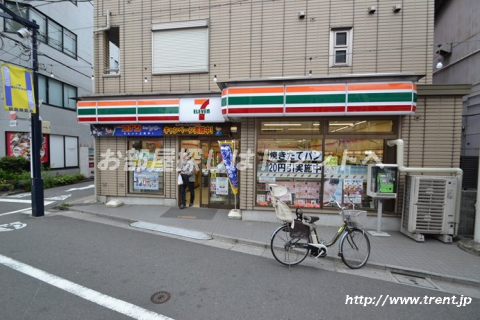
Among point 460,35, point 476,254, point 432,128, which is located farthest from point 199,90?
point 460,35

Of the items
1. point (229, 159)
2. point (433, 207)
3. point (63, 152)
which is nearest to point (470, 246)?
point (433, 207)

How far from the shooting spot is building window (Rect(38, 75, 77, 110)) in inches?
565

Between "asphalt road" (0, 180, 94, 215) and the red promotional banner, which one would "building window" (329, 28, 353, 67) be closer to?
"asphalt road" (0, 180, 94, 215)

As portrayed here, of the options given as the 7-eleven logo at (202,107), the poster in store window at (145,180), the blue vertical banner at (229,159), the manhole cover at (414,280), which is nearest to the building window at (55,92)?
the poster in store window at (145,180)

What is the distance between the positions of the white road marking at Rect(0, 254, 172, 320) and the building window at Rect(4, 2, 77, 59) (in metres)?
14.7

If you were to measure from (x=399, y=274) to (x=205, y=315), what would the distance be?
12.1 ft

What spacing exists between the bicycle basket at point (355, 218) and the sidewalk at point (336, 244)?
2.78 feet

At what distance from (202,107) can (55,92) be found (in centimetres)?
1455

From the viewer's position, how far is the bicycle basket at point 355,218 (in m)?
4.23

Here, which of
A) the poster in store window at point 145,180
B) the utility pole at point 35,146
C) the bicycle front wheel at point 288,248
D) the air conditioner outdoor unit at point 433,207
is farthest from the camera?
the poster in store window at point 145,180

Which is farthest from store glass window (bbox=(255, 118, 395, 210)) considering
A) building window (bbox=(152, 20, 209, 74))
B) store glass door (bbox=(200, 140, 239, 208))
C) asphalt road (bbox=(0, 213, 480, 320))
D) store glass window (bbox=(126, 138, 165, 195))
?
store glass window (bbox=(126, 138, 165, 195))

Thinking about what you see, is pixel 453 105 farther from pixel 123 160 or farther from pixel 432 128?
pixel 123 160

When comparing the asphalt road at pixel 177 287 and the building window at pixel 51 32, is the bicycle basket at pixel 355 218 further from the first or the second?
the building window at pixel 51 32

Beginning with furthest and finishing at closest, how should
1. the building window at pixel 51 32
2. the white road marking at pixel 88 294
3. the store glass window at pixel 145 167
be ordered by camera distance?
the building window at pixel 51 32 < the store glass window at pixel 145 167 < the white road marking at pixel 88 294
